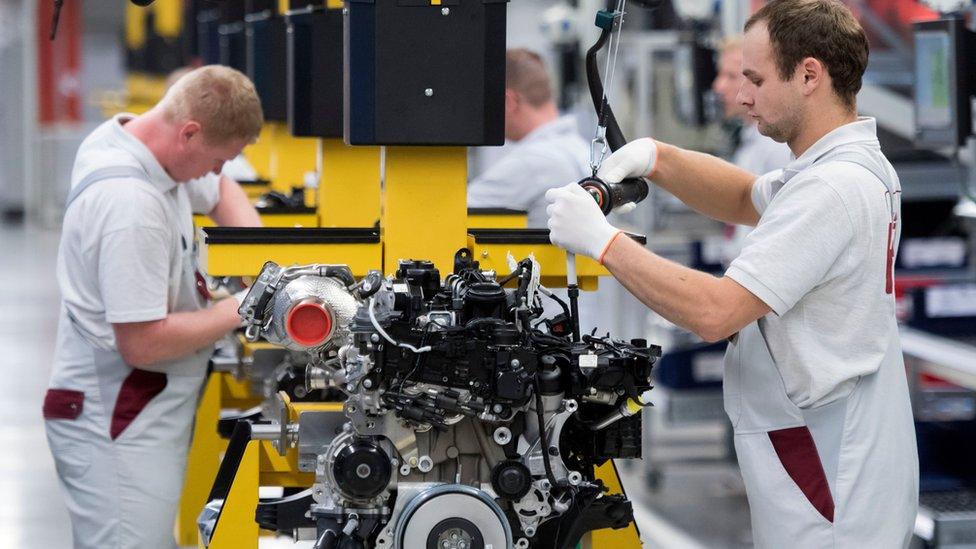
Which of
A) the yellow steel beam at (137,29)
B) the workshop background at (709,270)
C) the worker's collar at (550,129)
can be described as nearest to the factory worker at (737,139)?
the workshop background at (709,270)

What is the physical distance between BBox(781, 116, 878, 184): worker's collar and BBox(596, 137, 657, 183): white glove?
34 cm

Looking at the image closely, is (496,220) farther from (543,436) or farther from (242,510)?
(543,436)

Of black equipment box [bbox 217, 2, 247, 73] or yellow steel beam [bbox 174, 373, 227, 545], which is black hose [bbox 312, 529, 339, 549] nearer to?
yellow steel beam [bbox 174, 373, 227, 545]

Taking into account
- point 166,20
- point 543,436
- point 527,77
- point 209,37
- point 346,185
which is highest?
point 166,20

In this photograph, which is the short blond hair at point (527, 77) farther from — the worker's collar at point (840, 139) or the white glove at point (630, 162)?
the worker's collar at point (840, 139)

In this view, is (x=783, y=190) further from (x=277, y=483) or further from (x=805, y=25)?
(x=277, y=483)

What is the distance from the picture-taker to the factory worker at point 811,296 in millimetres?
2451

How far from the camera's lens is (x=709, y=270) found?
287 inches

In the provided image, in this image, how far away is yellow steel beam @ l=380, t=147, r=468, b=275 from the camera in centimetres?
278

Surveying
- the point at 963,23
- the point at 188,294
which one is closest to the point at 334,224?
the point at 188,294

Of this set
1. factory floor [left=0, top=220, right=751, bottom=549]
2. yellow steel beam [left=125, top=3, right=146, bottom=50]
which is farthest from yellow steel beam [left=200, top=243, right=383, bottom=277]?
yellow steel beam [left=125, top=3, right=146, bottom=50]

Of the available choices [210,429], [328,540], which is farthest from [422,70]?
[210,429]

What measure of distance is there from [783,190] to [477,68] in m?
0.64

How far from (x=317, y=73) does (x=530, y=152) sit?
1.42m
